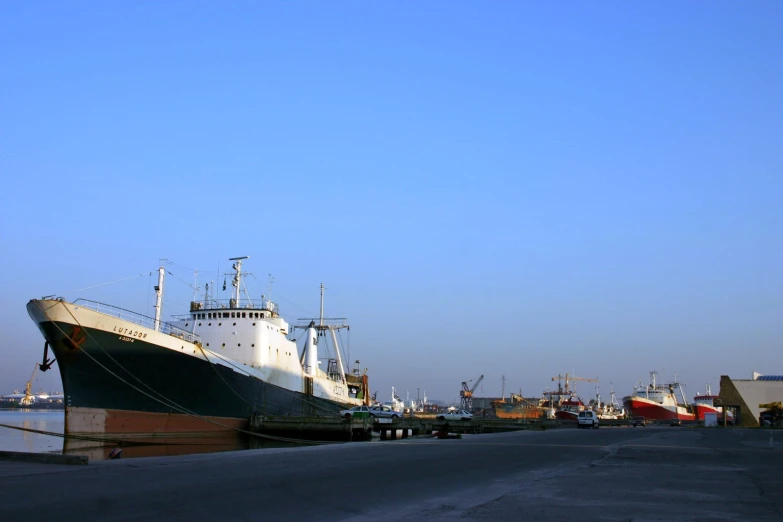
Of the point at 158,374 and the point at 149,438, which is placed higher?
the point at 158,374

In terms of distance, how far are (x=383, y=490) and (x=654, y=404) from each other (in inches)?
4272

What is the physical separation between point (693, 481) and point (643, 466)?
322 centimetres

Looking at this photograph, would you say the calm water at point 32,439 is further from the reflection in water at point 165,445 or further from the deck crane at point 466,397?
→ the deck crane at point 466,397

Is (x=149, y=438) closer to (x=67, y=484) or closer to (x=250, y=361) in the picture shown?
(x=250, y=361)

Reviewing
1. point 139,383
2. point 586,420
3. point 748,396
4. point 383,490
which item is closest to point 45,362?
point 139,383

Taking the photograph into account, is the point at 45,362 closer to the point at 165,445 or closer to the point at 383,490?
the point at 165,445

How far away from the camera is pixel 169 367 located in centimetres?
3194

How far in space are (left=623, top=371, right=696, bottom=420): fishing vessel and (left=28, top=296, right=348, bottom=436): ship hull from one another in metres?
88.5

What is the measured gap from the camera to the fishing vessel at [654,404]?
355 ft

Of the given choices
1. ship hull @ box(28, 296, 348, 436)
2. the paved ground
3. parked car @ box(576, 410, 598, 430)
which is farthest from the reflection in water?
parked car @ box(576, 410, 598, 430)

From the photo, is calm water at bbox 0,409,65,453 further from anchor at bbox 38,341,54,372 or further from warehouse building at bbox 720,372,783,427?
warehouse building at bbox 720,372,783,427

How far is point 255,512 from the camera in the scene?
8.31 m

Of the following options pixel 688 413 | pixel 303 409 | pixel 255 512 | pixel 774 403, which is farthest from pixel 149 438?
pixel 688 413

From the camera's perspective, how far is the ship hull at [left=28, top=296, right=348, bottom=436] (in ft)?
94.4
